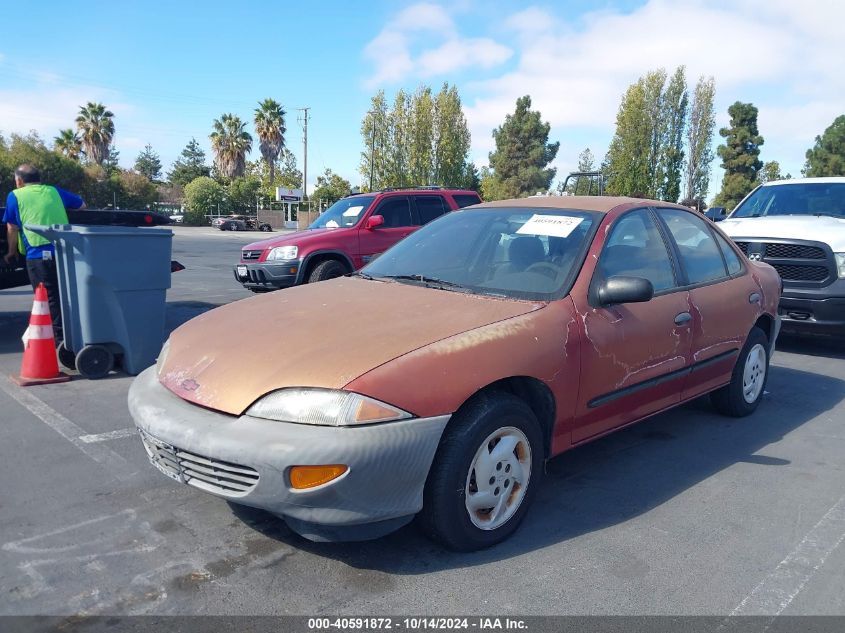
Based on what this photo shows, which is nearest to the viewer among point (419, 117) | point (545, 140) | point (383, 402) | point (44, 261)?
point (383, 402)

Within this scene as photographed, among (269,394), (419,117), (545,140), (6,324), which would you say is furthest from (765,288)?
(545,140)

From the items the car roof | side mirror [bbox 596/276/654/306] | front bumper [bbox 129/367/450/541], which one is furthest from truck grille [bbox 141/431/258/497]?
the car roof

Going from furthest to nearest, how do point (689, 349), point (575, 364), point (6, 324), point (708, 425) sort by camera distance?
1. point (6, 324)
2. point (708, 425)
3. point (689, 349)
4. point (575, 364)

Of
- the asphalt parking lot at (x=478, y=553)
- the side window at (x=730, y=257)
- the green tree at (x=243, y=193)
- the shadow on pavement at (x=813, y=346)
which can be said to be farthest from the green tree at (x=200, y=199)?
the side window at (x=730, y=257)

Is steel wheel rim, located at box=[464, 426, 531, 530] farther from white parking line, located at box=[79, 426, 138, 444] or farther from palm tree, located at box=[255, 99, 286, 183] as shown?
palm tree, located at box=[255, 99, 286, 183]

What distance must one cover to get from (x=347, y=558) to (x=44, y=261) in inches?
185

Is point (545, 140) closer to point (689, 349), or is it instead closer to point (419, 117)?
point (419, 117)

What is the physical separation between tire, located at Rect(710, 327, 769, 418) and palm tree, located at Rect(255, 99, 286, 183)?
195 feet

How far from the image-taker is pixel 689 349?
13.8 feet

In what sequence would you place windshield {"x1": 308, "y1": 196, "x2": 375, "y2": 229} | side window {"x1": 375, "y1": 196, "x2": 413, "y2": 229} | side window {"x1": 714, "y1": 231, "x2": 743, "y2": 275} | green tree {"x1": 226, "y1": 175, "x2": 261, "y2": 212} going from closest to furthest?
side window {"x1": 714, "y1": 231, "x2": 743, "y2": 275} → windshield {"x1": 308, "y1": 196, "x2": 375, "y2": 229} → side window {"x1": 375, "y1": 196, "x2": 413, "y2": 229} → green tree {"x1": 226, "y1": 175, "x2": 261, "y2": 212}

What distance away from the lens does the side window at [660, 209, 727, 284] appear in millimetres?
4473

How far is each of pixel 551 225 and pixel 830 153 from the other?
59.8 metres

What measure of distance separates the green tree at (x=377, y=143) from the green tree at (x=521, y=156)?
14.3 meters

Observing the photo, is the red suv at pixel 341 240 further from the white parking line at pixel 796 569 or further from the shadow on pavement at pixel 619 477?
the white parking line at pixel 796 569
